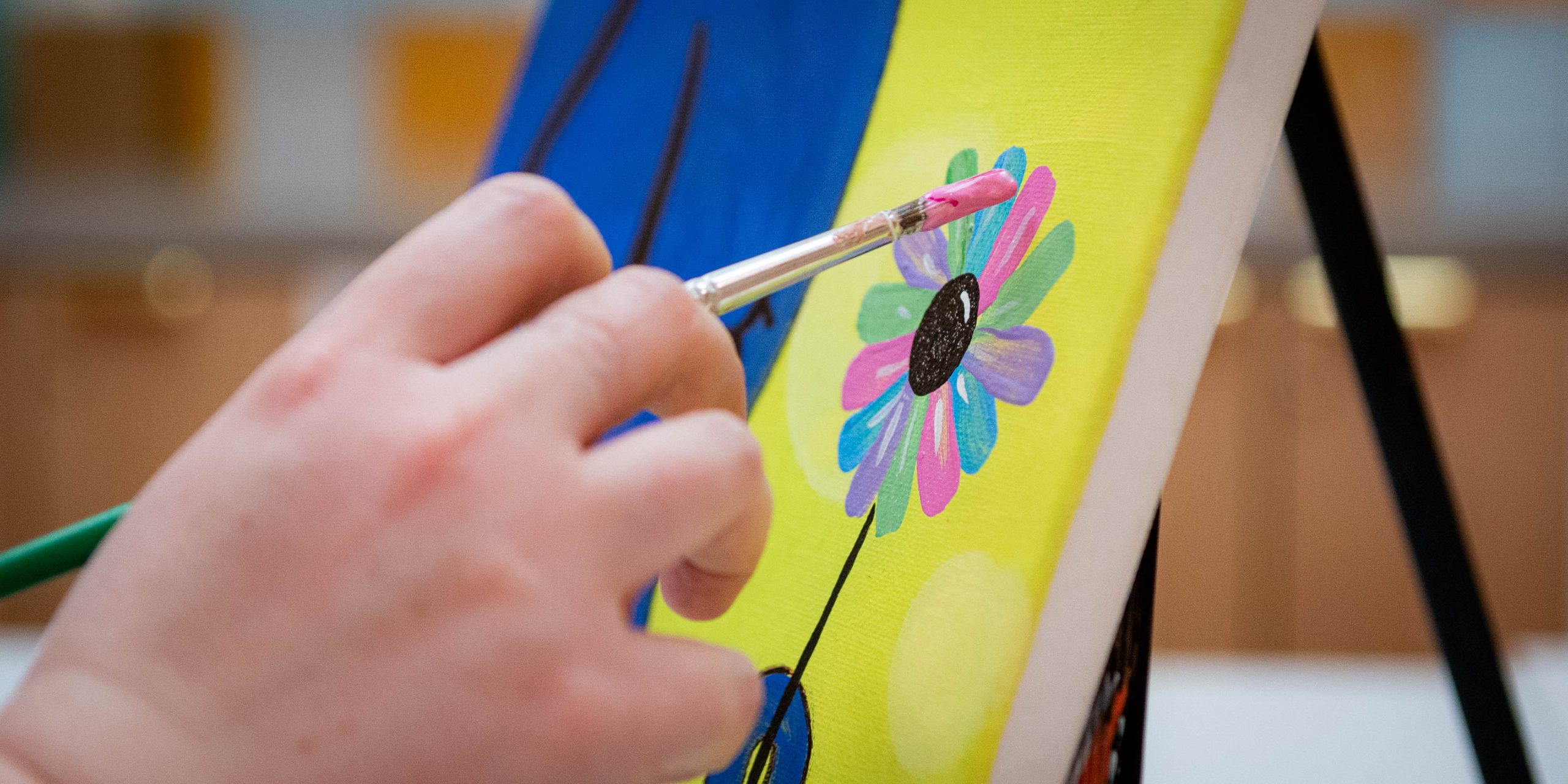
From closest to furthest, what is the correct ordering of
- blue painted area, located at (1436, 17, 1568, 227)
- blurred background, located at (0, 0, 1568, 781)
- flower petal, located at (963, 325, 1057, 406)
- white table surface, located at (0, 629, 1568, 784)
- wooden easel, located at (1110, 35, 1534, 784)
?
flower petal, located at (963, 325, 1057, 406), wooden easel, located at (1110, 35, 1534, 784), white table surface, located at (0, 629, 1568, 784), blurred background, located at (0, 0, 1568, 781), blue painted area, located at (1436, 17, 1568, 227)

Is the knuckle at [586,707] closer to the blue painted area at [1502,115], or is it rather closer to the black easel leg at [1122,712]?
the black easel leg at [1122,712]

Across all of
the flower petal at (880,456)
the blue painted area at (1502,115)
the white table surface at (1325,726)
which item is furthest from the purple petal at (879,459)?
the blue painted area at (1502,115)

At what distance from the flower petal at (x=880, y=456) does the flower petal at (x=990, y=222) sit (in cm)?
4

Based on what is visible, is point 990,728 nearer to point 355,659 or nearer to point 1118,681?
point 1118,681

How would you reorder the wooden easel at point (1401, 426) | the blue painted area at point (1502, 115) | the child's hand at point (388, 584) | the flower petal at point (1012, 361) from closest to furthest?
the child's hand at point (388, 584) < the flower petal at point (1012, 361) < the wooden easel at point (1401, 426) < the blue painted area at point (1502, 115)

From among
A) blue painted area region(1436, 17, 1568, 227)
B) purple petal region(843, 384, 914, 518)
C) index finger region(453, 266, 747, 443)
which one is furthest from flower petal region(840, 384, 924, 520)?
blue painted area region(1436, 17, 1568, 227)

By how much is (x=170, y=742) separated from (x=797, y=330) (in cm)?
27

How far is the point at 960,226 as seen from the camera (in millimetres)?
330

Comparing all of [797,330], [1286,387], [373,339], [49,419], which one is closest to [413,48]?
[49,419]

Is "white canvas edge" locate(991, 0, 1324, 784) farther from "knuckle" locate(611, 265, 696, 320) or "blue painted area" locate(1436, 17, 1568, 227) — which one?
"blue painted area" locate(1436, 17, 1568, 227)

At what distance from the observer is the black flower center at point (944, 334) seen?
31cm

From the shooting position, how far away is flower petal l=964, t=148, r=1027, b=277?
31 cm

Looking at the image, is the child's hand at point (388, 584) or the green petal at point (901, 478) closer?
the child's hand at point (388, 584)

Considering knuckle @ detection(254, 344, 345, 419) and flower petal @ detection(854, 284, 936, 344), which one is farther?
flower petal @ detection(854, 284, 936, 344)
